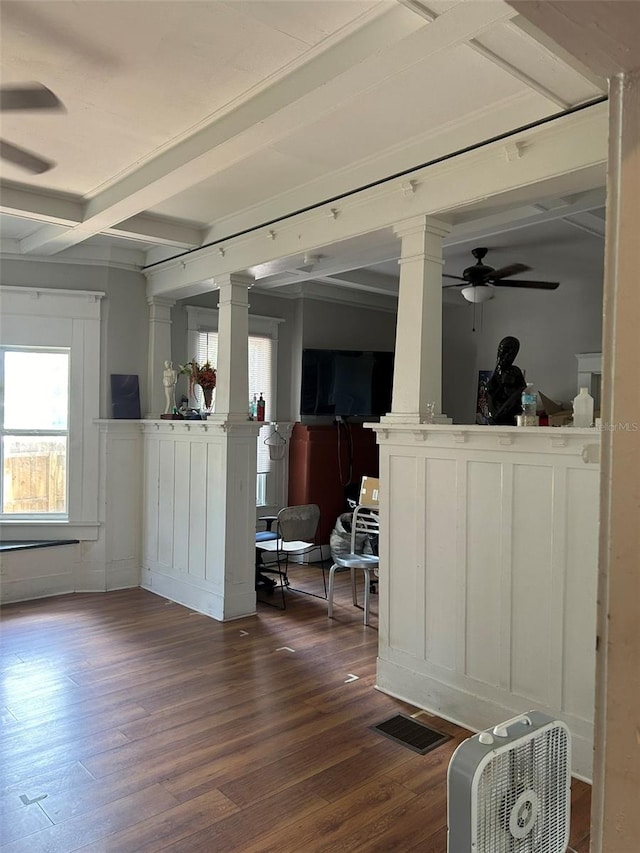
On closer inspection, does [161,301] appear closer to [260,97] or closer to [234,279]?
[234,279]

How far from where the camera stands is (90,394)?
557 centimetres

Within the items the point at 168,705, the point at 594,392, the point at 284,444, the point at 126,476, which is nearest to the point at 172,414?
the point at 126,476

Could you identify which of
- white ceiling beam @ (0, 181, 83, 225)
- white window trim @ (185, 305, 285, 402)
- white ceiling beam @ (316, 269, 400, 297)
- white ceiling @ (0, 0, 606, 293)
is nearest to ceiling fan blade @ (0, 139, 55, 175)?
white ceiling @ (0, 0, 606, 293)

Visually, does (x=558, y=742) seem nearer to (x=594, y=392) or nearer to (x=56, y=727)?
(x=56, y=727)

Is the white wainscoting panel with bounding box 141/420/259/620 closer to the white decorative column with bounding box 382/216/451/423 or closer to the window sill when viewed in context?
the window sill

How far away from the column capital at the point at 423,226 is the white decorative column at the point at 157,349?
284 centimetres

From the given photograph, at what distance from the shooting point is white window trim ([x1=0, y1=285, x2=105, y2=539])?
5453 mm

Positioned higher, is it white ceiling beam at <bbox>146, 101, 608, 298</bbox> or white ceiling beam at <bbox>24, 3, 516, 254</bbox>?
white ceiling beam at <bbox>24, 3, 516, 254</bbox>

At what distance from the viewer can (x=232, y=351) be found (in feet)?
15.9

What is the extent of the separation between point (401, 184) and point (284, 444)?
12.9 feet

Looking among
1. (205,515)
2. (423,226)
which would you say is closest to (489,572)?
(423,226)

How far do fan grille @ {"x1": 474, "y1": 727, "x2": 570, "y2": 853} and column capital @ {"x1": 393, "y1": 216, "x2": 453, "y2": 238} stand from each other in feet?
8.30

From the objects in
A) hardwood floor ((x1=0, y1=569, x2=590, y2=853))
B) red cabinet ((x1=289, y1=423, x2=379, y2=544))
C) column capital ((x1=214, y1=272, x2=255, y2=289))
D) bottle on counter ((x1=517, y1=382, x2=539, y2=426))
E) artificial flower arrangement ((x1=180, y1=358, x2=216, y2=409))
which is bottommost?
hardwood floor ((x1=0, y1=569, x2=590, y2=853))

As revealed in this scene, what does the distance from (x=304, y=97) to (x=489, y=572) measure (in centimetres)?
228
